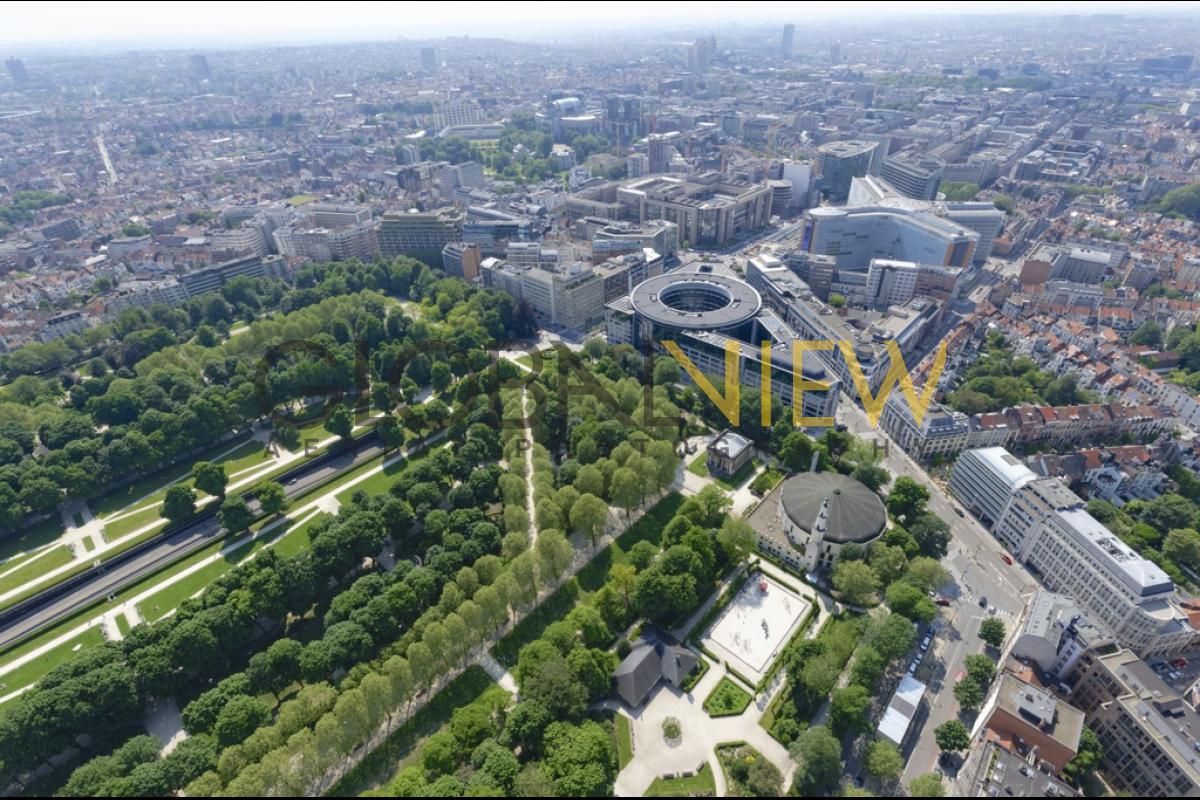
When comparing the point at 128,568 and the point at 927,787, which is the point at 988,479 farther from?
the point at 128,568

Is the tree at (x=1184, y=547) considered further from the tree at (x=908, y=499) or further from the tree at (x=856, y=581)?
the tree at (x=856, y=581)

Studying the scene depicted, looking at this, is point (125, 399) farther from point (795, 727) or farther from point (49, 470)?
point (795, 727)

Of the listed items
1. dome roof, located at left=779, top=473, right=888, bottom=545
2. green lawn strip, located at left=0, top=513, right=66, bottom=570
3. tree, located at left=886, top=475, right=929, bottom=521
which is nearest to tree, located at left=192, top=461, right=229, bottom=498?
green lawn strip, located at left=0, top=513, right=66, bottom=570

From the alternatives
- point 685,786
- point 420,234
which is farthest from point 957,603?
point 420,234

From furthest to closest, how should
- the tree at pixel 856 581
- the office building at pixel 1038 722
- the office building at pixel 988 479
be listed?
the office building at pixel 988 479
the tree at pixel 856 581
the office building at pixel 1038 722

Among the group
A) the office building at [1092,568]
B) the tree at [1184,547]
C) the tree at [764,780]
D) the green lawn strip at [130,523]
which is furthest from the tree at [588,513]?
the tree at [1184,547]
